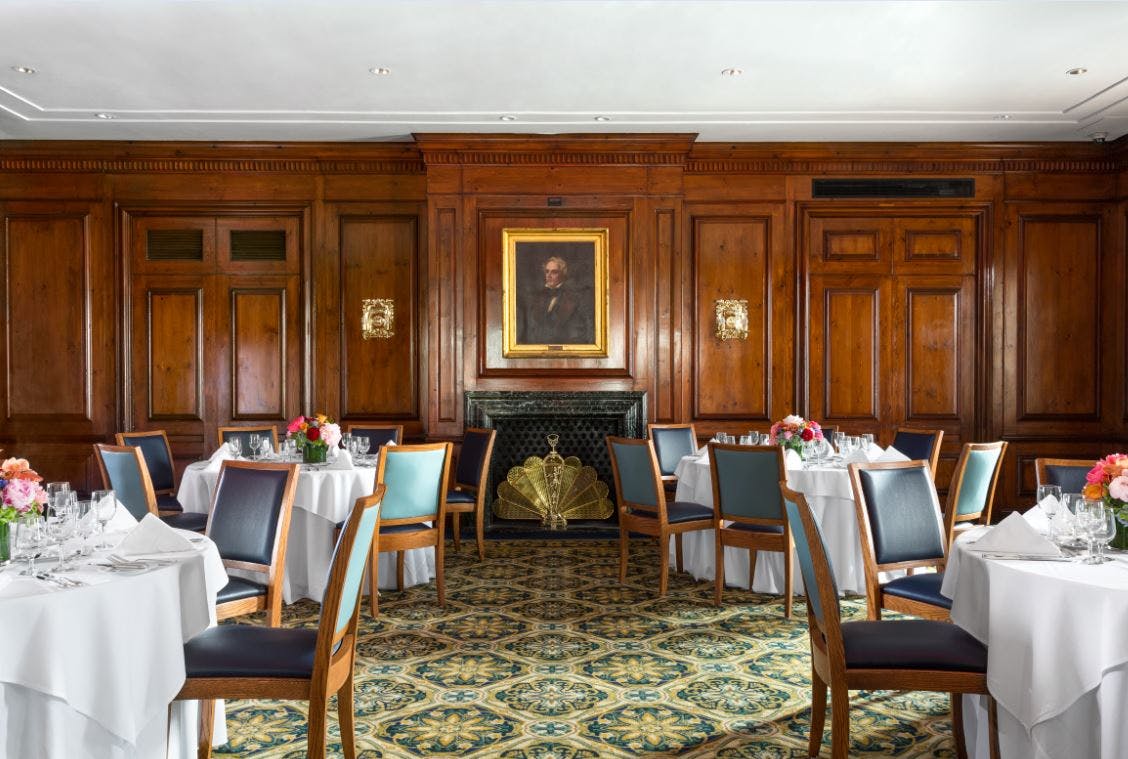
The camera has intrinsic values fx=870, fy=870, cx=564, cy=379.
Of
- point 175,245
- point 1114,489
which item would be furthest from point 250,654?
point 175,245

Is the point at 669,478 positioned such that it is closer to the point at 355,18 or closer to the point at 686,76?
the point at 686,76

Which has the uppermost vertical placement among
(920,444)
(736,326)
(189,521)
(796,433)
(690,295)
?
(690,295)

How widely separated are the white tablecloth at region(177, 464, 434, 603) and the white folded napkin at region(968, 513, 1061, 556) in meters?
3.31

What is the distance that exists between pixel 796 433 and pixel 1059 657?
10.2 ft

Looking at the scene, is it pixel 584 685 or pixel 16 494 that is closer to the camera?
pixel 16 494

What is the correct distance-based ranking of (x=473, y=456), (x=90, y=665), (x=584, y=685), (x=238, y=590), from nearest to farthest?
(x=90, y=665) < (x=238, y=590) < (x=584, y=685) < (x=473, y=456)

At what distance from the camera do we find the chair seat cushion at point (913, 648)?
2600 mm

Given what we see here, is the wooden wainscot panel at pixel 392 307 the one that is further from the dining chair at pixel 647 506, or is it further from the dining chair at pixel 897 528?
the dining chair at pixel 897 528

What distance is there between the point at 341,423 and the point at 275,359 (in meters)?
0.83

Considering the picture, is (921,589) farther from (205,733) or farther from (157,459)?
(157,459)

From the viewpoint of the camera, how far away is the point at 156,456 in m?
6.07

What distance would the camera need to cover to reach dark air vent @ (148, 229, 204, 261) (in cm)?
764

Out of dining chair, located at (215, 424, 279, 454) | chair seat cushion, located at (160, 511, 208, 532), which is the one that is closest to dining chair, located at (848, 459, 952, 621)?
chair seat cushion, located at (160, 511, 208, 532)

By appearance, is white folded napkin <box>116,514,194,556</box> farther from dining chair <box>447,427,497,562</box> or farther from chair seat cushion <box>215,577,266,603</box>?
dining chair <box>447,427,497,562</box>
